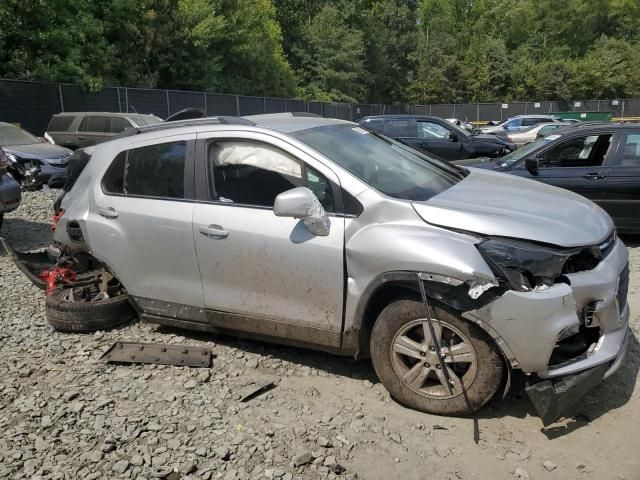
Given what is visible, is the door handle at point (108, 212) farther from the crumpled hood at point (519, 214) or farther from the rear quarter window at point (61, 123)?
the rear quarter window at point (61, 123)

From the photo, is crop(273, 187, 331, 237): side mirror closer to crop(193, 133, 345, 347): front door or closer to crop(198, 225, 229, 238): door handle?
crop(193, 133, 345, 347): front door

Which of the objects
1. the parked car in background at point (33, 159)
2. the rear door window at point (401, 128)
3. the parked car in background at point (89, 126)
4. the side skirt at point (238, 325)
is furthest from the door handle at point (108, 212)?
the parked car in background at point (89, 126)

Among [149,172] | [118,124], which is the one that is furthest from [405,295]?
[118,124]

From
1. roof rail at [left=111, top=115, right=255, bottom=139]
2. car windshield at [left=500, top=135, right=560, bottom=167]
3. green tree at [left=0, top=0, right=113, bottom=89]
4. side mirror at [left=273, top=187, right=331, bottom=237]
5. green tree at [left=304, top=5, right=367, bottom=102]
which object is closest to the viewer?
side mirror at [left=273, top=187, right=331, bottom=237]

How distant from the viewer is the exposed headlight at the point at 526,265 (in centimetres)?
298

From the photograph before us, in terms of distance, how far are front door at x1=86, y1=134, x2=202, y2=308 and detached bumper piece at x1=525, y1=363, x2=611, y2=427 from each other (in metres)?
2.33

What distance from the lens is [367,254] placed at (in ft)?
10.9

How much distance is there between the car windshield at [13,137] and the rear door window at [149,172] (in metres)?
9.23

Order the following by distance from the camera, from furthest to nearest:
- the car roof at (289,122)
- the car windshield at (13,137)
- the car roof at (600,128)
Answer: the car windshield at (13,137) → the car roof at (600,128) → the car roof at (289,122)

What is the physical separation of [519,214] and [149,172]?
106 inches

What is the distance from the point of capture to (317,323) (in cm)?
359

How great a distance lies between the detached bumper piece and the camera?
296cm

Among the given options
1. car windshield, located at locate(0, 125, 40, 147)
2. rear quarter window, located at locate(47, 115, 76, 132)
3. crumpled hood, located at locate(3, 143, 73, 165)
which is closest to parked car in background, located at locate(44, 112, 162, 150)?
rear quarter window, located at locate(47, 115, 76, 132)

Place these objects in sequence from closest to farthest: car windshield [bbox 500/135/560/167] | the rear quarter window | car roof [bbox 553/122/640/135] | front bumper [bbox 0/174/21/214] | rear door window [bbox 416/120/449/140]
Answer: car roof [bbox 553/122/640/135] → front bumper [bbox 0/174/21/214] → car windshield [bbox 500/135/560/167] → rear door window [bbox 416/120/449/140] → the rear quarter window
